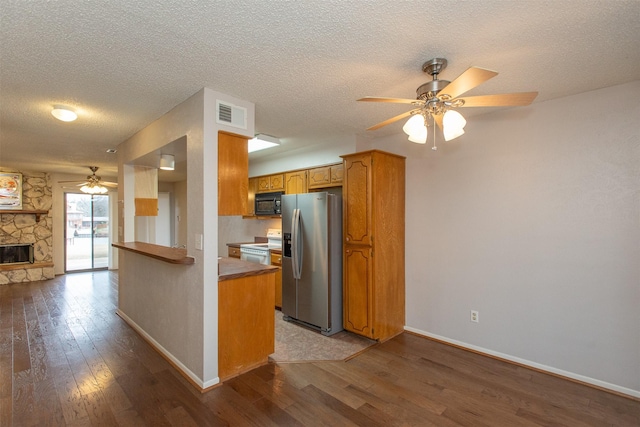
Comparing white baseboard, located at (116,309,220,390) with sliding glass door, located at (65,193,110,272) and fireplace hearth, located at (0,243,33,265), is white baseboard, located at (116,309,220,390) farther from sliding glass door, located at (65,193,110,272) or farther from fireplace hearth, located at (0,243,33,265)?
sliding glass door, located at (65,193,110,272)

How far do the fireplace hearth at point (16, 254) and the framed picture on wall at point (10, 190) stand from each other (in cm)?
83

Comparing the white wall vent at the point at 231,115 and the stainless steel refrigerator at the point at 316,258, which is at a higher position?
the white wall vent at the point at 231,115

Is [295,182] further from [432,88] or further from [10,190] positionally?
[10,190]

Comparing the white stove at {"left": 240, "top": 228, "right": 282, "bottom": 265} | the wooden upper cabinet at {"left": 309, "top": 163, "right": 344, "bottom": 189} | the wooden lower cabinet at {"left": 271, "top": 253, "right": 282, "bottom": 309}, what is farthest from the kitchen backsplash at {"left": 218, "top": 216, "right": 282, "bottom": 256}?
the wooden upper cabinet at {"left": 309, "top": 163, "right": 344, "bottom": 189}

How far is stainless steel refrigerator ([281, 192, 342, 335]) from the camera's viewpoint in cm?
362

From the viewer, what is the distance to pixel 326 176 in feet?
14.1

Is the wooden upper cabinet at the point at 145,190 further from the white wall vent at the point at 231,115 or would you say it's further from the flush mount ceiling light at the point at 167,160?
the white wall vent at the point at 231,115

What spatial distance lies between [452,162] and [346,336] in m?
2.34

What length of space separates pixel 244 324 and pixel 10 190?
276 inches

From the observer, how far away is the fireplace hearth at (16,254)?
6.39 m

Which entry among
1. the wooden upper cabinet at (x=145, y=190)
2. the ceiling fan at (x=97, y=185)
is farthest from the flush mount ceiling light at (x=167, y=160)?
the ceiling fan at (x=97, y=185)

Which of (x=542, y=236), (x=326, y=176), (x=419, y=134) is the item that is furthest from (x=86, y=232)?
(x=542, y=236)

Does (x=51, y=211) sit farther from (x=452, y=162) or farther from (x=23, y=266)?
(x=452, y=162)

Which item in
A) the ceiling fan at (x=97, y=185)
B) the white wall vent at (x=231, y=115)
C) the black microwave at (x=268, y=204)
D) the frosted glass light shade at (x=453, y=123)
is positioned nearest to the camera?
the frosted glass light shade at (x=453, y=123)
